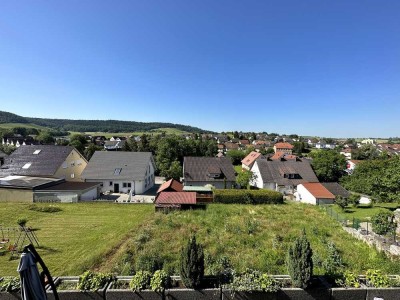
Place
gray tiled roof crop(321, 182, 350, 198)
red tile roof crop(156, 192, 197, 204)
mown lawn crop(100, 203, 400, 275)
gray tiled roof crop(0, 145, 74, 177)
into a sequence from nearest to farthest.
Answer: mown lawn crop(100, 203, 400, 275), red tile roof crop(156, 192, 197, 204), gray tiled roof crop(0, 145, 74, 177), gray tiled roof crop(321, 182, 350, 198)

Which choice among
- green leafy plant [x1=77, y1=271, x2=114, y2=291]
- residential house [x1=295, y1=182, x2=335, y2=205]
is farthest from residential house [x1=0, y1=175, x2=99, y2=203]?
residential house [x1=295, y1=182, x2=335, y2=205]

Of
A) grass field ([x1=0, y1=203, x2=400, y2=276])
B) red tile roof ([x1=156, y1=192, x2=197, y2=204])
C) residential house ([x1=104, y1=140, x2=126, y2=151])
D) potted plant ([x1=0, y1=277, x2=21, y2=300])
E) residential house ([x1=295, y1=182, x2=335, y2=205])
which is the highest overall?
residential house ([x1=104, y1=140, x2=126, y2=151])

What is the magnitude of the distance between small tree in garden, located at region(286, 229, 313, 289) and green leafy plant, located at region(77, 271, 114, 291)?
653 centimetres

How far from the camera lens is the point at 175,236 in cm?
1606

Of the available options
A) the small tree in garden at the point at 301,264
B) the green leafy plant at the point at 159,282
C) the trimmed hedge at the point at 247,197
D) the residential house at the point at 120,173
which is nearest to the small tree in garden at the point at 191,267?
the green leafy plant at the point at 159,282

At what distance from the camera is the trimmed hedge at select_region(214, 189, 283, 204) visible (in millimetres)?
27188

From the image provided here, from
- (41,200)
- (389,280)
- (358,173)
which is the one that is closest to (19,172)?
(41,200)

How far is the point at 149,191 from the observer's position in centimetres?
3722

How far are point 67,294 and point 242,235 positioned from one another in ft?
37.1

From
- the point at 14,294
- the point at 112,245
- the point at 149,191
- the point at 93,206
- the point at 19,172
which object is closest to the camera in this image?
the point at 14,294

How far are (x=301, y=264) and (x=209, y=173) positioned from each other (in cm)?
3134

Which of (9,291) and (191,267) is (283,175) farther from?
(9,291)

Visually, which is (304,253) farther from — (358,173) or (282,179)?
(358,173)

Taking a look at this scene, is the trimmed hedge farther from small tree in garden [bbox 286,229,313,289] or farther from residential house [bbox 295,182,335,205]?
small tree in garden [bbox 286,229,313,289]
